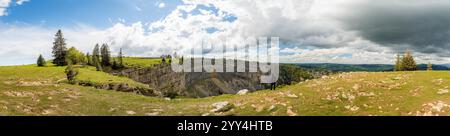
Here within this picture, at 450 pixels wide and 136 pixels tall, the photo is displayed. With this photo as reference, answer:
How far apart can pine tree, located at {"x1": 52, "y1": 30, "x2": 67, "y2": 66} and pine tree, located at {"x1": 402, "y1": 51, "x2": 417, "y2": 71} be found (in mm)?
89650

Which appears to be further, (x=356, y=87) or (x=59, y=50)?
(x=59, y=50)

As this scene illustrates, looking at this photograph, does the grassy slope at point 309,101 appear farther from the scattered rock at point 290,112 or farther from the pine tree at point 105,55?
the pine tree at point 105,55

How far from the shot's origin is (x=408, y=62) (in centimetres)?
7650

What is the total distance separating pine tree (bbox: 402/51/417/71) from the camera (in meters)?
75.2

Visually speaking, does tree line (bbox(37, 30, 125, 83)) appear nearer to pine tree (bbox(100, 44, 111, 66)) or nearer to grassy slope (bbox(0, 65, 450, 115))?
pine tree (bbox(100, 44, 111, 66))

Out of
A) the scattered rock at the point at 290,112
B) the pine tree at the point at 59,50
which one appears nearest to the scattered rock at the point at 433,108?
the scattered rock at the point at 290,112

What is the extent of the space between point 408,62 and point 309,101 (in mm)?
55739

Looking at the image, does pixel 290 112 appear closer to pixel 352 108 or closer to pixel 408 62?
pixel 352 108

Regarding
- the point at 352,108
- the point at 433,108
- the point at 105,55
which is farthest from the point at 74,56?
the point at 433,108

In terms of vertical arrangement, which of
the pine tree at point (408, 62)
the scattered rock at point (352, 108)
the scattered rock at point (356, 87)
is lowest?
the scattered rock at point (352, 108)

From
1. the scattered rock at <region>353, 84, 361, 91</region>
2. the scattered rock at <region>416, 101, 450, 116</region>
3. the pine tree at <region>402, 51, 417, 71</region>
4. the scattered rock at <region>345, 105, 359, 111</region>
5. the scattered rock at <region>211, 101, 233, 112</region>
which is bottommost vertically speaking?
the scattered rock at <region>211, 101, 233, 112</region>

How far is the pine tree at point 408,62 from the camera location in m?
75.2

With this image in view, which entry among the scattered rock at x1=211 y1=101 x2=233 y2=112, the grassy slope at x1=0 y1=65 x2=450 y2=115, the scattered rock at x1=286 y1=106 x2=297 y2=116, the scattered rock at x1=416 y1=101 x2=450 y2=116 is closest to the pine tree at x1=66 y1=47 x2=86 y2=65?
the grassy slope at x1=0 y1=65 x2=450 y2=115

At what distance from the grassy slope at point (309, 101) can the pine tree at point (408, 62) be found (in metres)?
39.7
